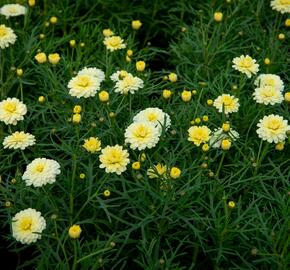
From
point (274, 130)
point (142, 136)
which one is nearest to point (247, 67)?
point (274, 130)

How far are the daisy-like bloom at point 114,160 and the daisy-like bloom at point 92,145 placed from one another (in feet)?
0.28

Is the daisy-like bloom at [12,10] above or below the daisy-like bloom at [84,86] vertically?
below

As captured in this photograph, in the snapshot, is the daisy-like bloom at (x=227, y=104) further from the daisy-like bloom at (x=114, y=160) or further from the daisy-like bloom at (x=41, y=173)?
the daisy-like bloom at (x=41, y=173)

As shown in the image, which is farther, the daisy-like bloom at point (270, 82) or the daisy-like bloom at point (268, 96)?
the daisy-like bloom at point (270, 82)

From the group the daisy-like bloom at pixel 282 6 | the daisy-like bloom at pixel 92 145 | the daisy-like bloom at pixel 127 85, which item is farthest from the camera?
the daisy-like bloom at pixel 282 6

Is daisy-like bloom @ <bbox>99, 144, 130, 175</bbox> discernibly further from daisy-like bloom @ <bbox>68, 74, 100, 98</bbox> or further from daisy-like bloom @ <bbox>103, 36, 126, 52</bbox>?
daisy-like bloom @ <bbox>103, 36, 126, 52</bbox>

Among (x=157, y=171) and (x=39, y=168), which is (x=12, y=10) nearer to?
(x=39, y=168)

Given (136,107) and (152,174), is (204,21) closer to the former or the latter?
(136,107)

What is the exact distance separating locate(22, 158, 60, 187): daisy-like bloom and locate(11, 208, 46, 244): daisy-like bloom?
4.7 inches

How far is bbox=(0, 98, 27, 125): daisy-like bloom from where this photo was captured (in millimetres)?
2322

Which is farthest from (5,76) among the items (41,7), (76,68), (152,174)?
(152,174)

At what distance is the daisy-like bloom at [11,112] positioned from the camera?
91.4 inches

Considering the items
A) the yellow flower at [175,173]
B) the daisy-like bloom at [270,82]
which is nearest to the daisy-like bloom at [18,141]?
the yellow flower at [175,173]

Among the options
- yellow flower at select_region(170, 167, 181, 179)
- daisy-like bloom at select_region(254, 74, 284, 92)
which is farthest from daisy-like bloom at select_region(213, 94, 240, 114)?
yellow flower at select_region(170, 167, 181, 179)
